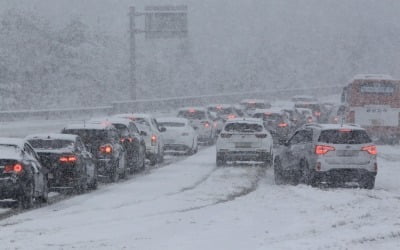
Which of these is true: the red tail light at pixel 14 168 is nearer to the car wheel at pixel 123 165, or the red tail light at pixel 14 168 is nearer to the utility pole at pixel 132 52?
the car wheel at pixel 123 165

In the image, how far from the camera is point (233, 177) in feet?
89.8

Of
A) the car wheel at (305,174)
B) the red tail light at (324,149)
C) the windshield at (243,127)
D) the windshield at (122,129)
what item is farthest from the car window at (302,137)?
the windshield at (243,127)

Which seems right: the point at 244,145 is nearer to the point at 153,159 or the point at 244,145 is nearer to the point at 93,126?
the point at 153,159

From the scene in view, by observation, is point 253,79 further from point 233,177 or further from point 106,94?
point 233,177

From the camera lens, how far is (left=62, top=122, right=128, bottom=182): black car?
83.9 feet

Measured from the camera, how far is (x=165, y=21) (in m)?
66.9

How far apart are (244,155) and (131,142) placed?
16.3 feet

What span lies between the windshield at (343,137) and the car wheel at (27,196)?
7890 millimetres

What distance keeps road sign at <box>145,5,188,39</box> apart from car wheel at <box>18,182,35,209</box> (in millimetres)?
47618

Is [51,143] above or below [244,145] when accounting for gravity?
above

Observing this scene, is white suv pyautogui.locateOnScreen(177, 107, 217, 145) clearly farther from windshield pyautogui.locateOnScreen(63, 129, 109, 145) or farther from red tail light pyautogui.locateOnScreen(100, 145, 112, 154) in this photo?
red tail light pyautogui.locateOnScreen(100, 145, 112, 154)

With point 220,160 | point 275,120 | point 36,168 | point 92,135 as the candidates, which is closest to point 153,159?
point 220,160

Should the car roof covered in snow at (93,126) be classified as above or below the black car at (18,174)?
above

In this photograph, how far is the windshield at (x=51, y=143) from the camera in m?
22.1
